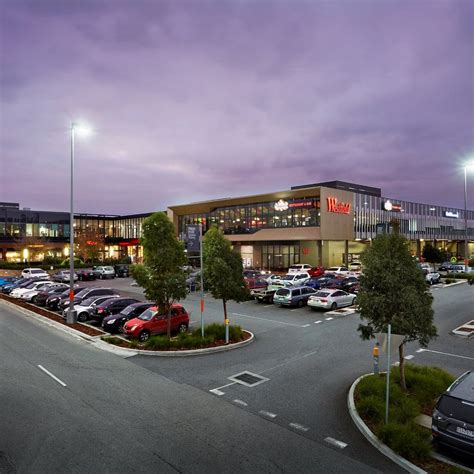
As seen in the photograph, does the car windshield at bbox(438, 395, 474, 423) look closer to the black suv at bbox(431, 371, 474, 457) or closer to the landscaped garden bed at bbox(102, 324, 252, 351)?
the black suv at bbox(431, 371, 474, 457)

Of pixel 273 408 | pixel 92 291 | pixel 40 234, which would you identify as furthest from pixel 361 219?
pixel 40 234

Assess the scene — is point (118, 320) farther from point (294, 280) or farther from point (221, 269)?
point (294, 280)

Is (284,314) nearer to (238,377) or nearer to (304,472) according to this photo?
(238,377)

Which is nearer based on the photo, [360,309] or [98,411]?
[98,411]

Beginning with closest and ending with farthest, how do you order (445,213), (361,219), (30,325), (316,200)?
(30,325)
(316,200)
(361,219)
(445,213)

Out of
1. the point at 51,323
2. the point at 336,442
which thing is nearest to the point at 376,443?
the point at 336,442

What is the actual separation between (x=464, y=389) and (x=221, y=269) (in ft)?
37.0

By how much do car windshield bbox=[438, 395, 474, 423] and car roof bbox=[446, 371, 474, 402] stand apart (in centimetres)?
16

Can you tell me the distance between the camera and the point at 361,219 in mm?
63469

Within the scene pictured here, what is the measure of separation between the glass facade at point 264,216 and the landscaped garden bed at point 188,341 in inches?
1469

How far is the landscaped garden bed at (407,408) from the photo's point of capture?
7559 millimetres

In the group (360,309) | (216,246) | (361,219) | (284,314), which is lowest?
(284,314)

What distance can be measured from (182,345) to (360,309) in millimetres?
8083

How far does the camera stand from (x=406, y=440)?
768cm
